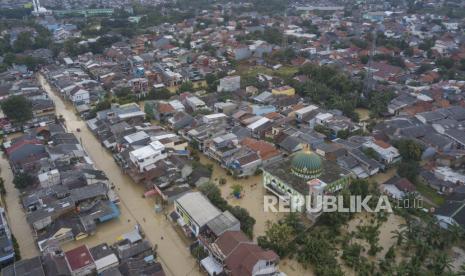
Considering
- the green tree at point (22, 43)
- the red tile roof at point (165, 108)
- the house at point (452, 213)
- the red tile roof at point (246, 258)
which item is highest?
the green tree at point (22, 43)

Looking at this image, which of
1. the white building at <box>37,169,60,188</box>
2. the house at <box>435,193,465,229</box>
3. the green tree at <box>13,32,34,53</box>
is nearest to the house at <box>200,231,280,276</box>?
the house at <box>435,193,465,229</box>

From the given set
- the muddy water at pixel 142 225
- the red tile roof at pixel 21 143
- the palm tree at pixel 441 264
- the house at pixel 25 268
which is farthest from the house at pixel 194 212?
the red tile roof at pixel 21 143

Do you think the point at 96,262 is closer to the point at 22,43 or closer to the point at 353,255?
the point at 353,255

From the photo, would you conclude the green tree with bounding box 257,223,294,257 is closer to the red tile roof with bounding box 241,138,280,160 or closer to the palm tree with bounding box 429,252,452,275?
the palm tree with bounding box 429,252,452,275

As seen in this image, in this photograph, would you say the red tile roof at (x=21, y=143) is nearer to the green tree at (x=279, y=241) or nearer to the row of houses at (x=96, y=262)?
the row of houses at (x=96, y=262)

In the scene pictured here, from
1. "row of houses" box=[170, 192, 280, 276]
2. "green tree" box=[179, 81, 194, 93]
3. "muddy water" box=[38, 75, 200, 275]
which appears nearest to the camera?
"row of houses" box=[170, 192, 280, 276]

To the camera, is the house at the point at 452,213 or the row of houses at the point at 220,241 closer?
the row of houses at the point at 220,241
